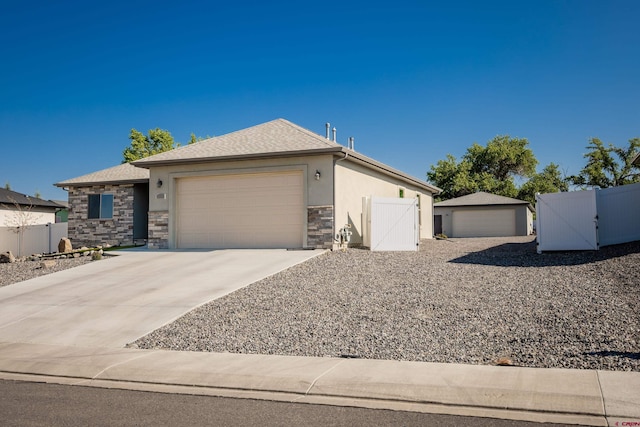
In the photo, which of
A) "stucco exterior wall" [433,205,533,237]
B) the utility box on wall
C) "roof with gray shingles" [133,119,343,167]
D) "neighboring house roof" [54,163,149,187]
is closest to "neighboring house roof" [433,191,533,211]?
"stucco exterior wall" [433,205,533,237]

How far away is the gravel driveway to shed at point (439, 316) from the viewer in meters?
6.79

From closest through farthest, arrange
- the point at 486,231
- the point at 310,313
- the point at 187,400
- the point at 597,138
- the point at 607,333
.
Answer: the point at 187,400, the point at 607,333, the point at 310,313, the point at 486,231, the point at 597,138

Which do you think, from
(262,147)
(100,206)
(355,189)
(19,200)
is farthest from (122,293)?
(19,200)

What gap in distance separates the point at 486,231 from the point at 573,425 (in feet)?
111

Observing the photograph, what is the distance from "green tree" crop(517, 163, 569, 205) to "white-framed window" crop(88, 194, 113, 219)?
39376 mm

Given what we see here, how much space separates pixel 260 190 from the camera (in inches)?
675

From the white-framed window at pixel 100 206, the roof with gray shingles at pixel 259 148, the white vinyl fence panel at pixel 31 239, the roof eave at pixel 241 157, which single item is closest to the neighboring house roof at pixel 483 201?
the roof with gray shingles at pixel 259 148

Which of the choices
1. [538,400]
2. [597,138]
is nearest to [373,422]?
[538,400]

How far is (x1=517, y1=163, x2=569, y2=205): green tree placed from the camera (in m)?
48.9

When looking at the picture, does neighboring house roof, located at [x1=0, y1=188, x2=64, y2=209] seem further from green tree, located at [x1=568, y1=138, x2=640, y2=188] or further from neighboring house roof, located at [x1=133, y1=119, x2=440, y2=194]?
green tree, located at [x1=568, y1=138, x2=640, y2=188]

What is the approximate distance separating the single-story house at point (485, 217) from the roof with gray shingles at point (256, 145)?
68.1 ft

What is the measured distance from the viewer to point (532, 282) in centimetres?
1058

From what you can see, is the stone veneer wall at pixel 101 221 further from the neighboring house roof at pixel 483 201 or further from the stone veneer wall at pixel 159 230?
the neighboring house roof at pixel 483 201

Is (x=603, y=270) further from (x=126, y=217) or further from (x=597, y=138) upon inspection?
(x=597, y=138)
